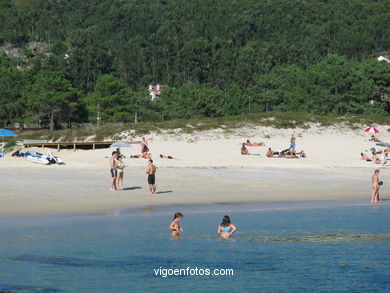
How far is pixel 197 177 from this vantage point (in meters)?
33.4

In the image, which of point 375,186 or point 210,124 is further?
point 210,124

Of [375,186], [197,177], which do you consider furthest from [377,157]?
[375,186]

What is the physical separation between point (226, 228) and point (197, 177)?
500 inches

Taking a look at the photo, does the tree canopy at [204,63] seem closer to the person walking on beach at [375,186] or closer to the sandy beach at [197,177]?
the sandy beach at [197,177]

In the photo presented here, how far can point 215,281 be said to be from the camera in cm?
1644

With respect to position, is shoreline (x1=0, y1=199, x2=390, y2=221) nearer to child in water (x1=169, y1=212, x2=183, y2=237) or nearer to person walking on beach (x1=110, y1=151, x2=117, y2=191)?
child in water (x1=169, y1=212, x2=183, y2=237)

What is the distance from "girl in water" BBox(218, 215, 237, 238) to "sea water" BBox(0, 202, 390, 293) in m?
0.23

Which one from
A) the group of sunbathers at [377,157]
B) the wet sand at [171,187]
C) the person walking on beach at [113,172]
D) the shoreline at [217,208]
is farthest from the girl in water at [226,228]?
the group of sunbathers at [377,157]

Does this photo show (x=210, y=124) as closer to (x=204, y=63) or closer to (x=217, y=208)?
(x=217, y=208)

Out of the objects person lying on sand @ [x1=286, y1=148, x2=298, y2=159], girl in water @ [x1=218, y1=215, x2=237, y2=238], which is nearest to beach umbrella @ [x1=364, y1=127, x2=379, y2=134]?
person lying on sand @ [x1=286, y1=148, x2=298, y2=159]

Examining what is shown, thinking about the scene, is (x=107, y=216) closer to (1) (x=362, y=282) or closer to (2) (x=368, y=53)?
(1) (x=362, y=282)

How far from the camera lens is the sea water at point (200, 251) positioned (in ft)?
52.6

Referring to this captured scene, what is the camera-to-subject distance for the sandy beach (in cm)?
2686

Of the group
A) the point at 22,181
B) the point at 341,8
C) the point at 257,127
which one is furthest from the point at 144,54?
the point at 22,181
